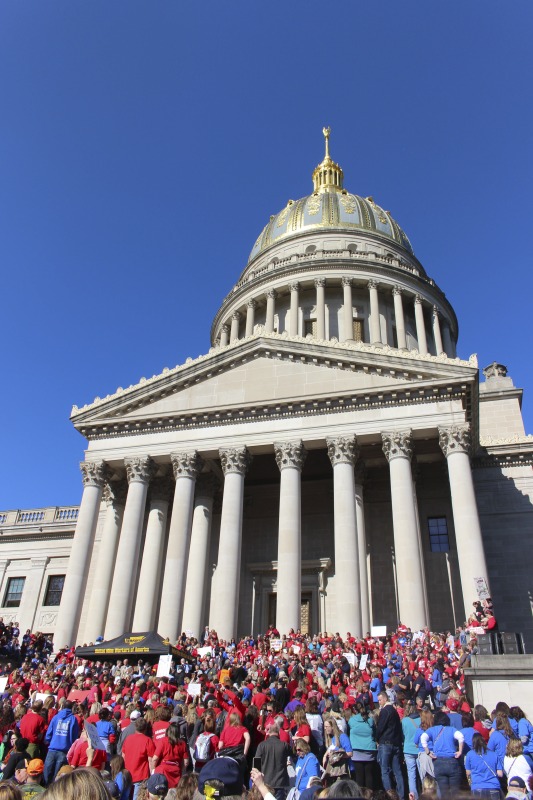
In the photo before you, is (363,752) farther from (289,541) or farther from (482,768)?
(289,541)

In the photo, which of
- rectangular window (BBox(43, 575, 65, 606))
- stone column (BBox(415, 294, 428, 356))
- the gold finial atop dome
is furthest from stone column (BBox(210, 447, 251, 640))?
the gold finial atop dome

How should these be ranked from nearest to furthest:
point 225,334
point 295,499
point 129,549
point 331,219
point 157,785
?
point 157,785 < point 295,499 < point 129,549 < point 225,334 < point 331,219

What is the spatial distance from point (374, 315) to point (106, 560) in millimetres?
31259

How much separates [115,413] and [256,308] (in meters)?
26.5

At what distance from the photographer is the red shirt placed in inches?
380

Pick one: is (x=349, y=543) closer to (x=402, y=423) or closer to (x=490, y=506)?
(x=402, y=423)

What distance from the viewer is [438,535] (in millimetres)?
35344

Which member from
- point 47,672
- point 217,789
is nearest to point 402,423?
point 47,672

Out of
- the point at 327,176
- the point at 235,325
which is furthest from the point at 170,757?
the point at 327,176

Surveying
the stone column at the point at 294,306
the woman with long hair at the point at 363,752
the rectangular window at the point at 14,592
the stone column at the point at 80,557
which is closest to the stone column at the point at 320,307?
the stone column at the point at 294,306

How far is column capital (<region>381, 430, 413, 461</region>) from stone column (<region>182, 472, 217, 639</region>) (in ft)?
34.3

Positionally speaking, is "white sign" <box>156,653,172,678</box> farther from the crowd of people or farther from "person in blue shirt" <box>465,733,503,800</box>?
"person in blue shirt" <box>465,733,503,800</box>

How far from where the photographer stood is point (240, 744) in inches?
397

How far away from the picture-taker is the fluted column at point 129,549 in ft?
102
